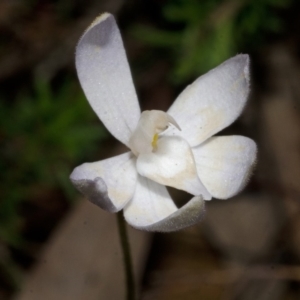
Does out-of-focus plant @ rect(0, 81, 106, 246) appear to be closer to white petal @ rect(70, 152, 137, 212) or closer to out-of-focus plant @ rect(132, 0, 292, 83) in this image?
out-of-focus plant @ rect(132, 0, 292, 83)

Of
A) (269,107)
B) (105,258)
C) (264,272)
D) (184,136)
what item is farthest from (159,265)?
(184,136)

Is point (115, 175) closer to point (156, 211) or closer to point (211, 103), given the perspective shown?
point (156, 211)

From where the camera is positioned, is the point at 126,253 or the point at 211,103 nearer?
the point at 126,253

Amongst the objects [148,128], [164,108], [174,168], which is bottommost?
[164,108]

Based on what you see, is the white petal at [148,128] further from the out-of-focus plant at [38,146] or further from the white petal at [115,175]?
the out-of-focus plant at [38,146]

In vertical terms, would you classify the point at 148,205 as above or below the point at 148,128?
below

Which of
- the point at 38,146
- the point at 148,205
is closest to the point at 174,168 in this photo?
the point at 148,205

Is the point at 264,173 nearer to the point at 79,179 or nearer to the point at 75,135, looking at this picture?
the point at 75,135

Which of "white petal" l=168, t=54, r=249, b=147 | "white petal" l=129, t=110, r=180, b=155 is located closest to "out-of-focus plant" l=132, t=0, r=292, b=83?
"white petal" l=168, t=54, r=249, b=147
